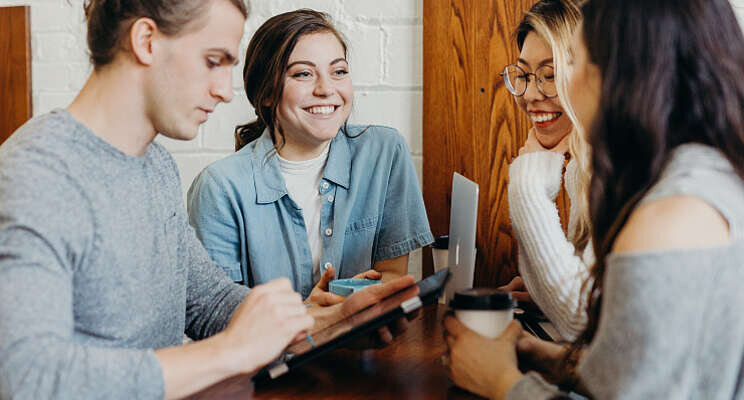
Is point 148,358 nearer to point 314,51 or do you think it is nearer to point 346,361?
point 346,361

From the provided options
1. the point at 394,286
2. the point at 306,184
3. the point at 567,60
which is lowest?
the point at 394,286

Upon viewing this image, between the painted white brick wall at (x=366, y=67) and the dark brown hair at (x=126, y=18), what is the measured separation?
919mm

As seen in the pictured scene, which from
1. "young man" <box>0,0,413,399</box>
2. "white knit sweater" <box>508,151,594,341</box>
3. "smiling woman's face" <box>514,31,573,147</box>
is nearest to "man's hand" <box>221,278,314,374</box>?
"young man" <box>0,0,413,399</box>

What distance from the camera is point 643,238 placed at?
0.63m

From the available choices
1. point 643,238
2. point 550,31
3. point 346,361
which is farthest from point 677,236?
point 550,31

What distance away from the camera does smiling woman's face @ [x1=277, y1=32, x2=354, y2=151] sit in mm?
1585

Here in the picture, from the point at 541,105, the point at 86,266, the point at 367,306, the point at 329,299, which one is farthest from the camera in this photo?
the point at 541,105

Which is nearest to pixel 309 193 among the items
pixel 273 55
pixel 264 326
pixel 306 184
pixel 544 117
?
pixel 306 184

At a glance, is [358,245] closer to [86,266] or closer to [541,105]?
[541,105]

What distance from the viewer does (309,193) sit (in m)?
1.64

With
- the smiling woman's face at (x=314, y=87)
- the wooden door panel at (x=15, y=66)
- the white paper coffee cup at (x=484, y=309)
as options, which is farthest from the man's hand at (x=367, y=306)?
the wooden door panel at (x=15, y=66)

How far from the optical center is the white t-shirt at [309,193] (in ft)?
5.33

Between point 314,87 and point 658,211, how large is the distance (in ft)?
3.56

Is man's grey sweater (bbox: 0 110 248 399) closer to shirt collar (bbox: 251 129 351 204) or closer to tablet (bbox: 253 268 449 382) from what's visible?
tablet (bbox: 253 268 449 382)
